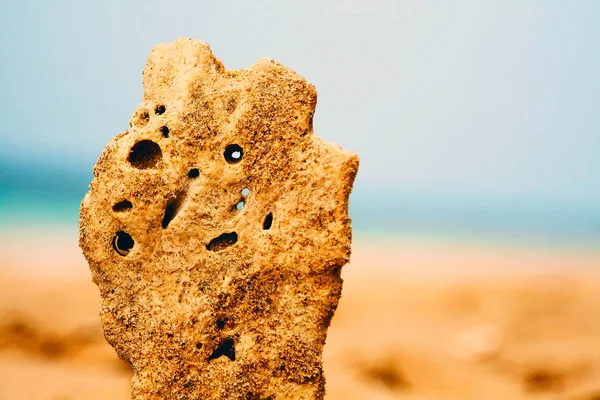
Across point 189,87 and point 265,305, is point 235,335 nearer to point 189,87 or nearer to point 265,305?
point 265,305

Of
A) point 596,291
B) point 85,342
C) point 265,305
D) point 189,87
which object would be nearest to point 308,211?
point 265,305

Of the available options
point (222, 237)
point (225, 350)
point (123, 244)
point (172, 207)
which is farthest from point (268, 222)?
point (123, 244)

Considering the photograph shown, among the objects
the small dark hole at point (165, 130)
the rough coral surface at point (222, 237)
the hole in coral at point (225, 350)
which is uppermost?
the small dark hole at point (165, 130)

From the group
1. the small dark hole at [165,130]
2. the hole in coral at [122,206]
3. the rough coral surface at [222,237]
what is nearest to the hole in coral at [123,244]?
the rough coral surface at [222,237]

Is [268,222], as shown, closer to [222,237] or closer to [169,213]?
[222,237]

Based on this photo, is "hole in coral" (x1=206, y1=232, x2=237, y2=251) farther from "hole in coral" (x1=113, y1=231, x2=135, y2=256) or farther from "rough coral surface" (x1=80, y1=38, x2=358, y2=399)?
"hole in coral" (x1=113, y1=231, x2=135, y2=256)

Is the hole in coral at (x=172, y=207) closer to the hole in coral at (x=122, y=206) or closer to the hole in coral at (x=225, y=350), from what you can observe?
the hole in coral at (x=122, y=206)

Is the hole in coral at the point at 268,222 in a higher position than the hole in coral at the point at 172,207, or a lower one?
lower

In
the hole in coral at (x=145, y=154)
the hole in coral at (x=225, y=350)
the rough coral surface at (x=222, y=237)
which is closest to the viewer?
the rough coral surface at (x=222, y=237)

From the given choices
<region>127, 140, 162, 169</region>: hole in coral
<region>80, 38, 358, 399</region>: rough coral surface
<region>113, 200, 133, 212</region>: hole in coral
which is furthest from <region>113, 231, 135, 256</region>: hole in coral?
<region>127, 140, 162, 169</region>: hole in coral
